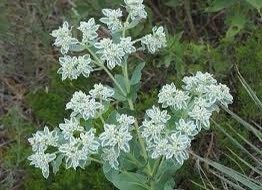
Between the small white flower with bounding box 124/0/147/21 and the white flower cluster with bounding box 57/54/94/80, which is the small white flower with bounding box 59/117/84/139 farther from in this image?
the small white flower with bounding box 124/0/147/21

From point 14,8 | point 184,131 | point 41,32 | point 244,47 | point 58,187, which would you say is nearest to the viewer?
point 184,131

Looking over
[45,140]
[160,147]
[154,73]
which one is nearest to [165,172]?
[160,147]

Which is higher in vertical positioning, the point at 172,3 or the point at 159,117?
the point at 159,117

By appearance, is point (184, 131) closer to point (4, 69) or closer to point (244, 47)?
point (244, 47)

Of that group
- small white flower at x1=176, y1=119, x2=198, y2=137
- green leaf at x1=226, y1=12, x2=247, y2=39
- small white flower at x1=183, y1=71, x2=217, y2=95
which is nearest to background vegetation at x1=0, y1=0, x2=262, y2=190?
green leaf at x1=226, y1=12, x2=247, y2=39

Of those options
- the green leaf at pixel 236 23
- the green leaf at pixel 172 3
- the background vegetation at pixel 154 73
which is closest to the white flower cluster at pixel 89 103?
the background vegetation at pixel 154 73

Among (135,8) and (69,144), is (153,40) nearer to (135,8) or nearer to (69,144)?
(135,8)

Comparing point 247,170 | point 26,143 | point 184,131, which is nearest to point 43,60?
point 26,143
